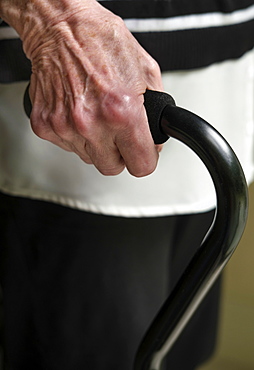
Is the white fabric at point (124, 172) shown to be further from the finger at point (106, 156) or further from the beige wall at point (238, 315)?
the beige wall at point (238, 315)

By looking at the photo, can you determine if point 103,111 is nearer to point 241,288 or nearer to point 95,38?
point 95,38

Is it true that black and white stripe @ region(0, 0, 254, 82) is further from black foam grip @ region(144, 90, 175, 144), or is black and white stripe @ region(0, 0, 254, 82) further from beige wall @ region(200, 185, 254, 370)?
beige wall @ region(200, 185, 254, 370)

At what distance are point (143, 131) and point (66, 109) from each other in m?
0.06

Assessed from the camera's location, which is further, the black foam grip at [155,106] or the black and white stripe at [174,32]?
the black and white stripe at [174,32]

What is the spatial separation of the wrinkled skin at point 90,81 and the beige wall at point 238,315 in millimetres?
962

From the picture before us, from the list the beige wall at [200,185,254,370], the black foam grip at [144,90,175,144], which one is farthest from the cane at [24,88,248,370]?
the beige wall at [200,185,254,370]

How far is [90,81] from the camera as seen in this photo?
429 mm

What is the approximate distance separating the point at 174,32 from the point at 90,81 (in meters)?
0.15

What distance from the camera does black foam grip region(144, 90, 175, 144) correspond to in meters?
0.42

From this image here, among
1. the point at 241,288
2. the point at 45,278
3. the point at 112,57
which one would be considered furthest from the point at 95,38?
the point at 241,288

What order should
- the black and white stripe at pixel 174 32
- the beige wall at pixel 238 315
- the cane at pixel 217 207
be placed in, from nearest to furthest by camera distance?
the cane at pixel 217 207 < the black and white stripe at pixel 174 32 < the beige wall at pixel 238 315

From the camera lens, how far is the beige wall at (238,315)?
137cm

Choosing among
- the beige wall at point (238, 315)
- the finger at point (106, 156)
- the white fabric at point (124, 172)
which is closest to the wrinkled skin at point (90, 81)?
the finger at point (106, 156)

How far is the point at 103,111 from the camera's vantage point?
0.43 metres
